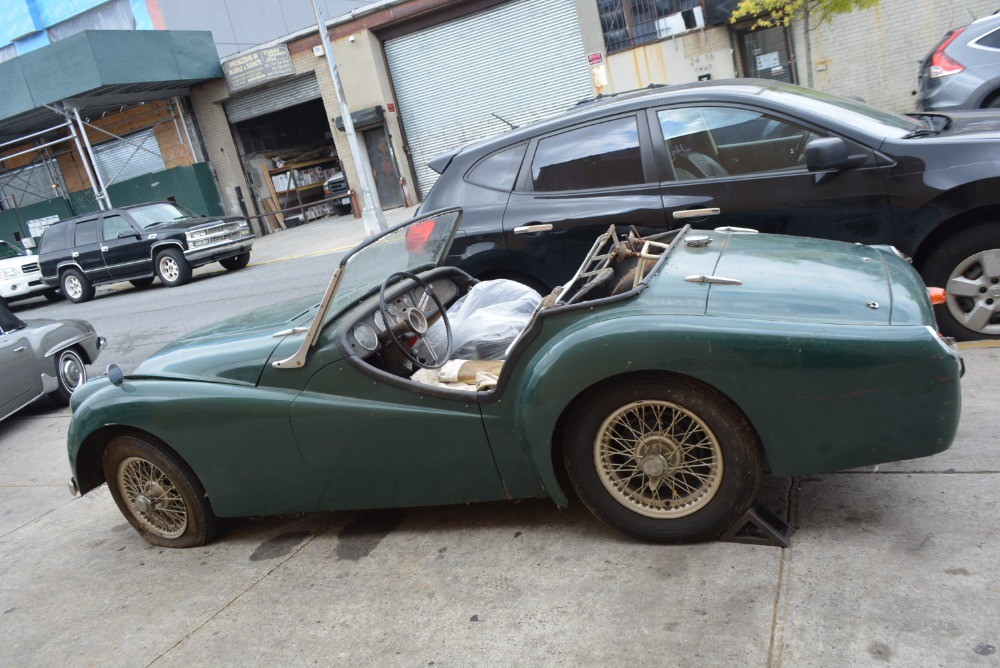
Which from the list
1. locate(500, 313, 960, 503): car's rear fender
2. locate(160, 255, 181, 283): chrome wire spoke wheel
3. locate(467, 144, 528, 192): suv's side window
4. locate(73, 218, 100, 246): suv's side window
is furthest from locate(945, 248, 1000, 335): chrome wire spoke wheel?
locate(73, 218, 100, 246): suv's side window

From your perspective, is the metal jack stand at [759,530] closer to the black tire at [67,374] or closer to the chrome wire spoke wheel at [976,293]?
the chrome wire spoke wheel at [976,293]

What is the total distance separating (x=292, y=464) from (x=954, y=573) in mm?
2670

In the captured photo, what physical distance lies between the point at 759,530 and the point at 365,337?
1.86m

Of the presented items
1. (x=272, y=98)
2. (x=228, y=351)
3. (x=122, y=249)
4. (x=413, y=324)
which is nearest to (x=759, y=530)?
(x=413, y=324)

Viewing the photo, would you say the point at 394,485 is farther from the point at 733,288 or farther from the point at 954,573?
the point at 954,573

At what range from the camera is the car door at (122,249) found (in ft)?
55.8

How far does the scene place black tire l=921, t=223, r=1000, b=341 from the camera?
456 centimetres

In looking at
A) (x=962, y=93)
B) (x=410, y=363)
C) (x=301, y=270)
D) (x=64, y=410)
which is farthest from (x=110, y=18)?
(x=410, y=363)

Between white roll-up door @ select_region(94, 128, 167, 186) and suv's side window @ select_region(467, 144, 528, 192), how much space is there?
75.1ft

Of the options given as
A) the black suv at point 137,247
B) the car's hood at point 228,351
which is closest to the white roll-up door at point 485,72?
the black suv at point 137,247

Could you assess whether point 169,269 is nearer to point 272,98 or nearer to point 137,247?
point 137,247

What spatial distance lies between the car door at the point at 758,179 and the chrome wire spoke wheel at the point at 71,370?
6.17 meters

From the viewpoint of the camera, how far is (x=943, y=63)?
31.4ft

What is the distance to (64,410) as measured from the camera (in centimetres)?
809
